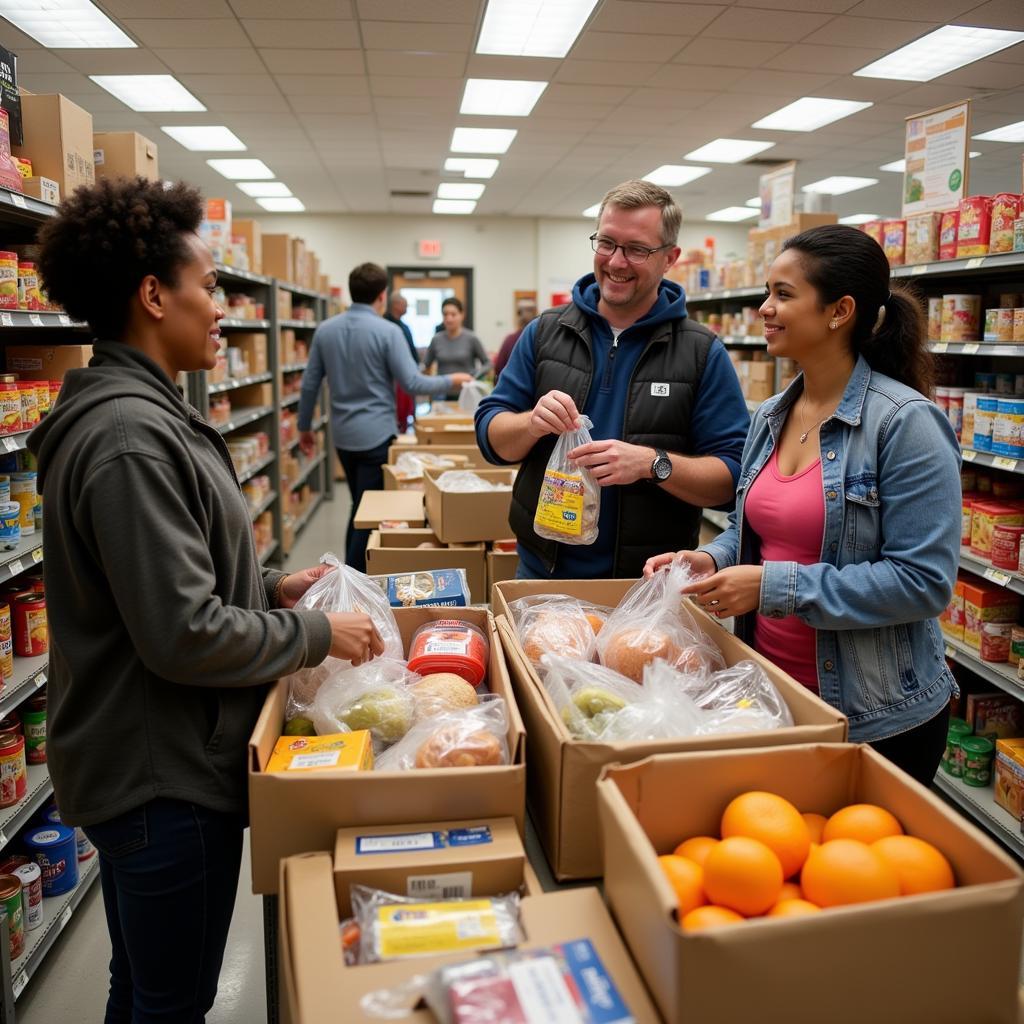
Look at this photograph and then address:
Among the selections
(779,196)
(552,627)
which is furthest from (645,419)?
(779,196)

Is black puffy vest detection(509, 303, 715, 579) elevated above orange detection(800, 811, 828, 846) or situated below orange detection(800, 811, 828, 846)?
above

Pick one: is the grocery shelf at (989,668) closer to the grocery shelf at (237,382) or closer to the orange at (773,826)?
the orange at (773,826)

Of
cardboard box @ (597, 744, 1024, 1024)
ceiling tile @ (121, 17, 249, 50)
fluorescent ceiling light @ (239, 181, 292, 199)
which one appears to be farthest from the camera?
fluorescent ceiling light @ (239, 181, 292, 199)

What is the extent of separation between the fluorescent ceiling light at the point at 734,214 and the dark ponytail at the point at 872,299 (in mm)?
13183

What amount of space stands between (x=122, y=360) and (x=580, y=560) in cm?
131

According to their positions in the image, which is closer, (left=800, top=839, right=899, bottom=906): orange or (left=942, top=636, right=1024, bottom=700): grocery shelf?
(left=800, top=839, right=899, bottom=906): orange

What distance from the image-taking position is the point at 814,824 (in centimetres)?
115

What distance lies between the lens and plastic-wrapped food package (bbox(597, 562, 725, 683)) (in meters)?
1.54

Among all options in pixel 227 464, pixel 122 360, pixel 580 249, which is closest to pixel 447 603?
pixel 227 464

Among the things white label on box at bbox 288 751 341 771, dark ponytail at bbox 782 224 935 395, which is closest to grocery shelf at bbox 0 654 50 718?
white label on box at bbox 288 751 341 771

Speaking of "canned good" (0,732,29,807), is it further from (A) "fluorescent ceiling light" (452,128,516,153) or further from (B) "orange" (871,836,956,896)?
(A) "fluorescent ceiling light" (452,128,516,153)

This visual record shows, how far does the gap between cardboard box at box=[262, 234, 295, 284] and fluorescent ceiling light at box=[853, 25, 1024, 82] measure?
4.87 meters

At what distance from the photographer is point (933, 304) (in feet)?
11.9

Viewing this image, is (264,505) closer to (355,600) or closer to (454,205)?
(355,600)
